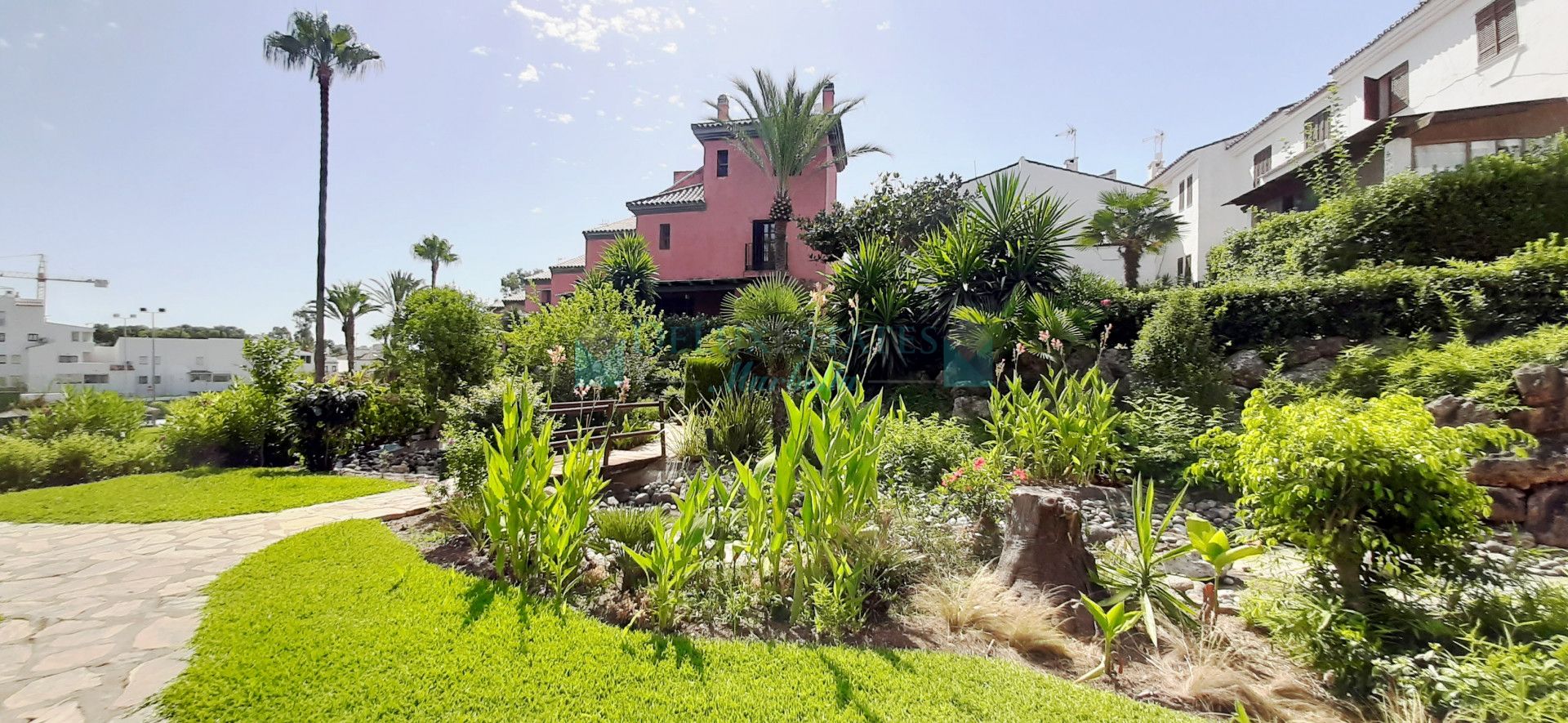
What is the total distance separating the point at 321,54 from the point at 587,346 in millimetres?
13996

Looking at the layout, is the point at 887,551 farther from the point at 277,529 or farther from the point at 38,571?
the point at 38,571

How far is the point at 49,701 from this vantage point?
2451 mm

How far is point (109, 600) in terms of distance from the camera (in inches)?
137

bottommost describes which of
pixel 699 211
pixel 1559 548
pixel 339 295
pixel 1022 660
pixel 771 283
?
pixel 1022 660

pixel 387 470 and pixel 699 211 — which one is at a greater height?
pixel 699 211

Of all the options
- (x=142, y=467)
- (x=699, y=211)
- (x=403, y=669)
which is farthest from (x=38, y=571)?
(x=699, y=211)

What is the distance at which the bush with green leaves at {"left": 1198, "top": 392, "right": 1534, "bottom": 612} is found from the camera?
2.45 m

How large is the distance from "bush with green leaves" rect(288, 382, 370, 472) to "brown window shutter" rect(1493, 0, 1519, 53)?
76.3 feet

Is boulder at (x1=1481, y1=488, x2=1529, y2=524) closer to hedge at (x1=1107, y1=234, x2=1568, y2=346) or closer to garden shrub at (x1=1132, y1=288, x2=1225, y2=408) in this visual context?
hedge at (x1=1107, y1=234, x2=1568, y2=346)

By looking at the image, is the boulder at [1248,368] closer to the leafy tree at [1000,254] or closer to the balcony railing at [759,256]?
the leafy tree at [1000,254]

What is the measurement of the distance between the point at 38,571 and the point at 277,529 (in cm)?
126

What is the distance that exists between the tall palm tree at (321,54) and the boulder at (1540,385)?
22762 millimetres

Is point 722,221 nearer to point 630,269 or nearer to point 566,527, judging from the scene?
point 630,269

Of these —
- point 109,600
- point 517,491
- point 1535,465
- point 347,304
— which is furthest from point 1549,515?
point 347,304
